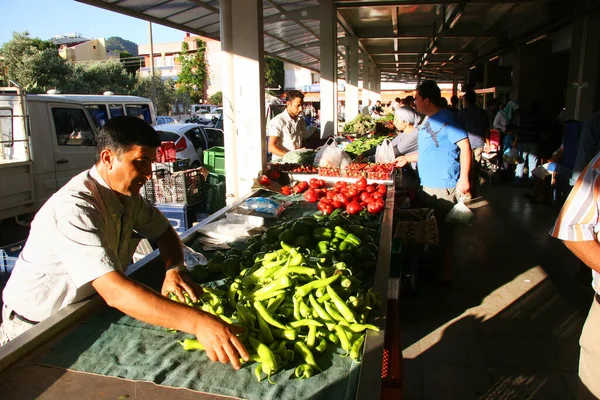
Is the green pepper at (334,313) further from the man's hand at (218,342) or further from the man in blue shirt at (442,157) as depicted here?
the man in blue shirt at (442,157)

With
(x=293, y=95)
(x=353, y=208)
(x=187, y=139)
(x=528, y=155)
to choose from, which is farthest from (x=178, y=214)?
(x=528, y=155)

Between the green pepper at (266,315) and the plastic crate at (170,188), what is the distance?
405 centimetres

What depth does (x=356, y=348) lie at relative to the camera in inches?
83.5

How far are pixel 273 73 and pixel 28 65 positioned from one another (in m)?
36.8

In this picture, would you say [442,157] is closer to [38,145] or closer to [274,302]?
[274,302]

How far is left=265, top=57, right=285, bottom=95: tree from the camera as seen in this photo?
61381mm

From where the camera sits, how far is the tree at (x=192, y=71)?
54250 millimetres

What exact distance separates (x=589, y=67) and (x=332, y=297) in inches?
355

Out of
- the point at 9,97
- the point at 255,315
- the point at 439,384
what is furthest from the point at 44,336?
the point at 9,97

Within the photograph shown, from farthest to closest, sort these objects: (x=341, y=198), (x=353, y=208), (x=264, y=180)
A: 1. (x=264, y=180)
2. (x=341, y=198)
3. (x=353, y=208)

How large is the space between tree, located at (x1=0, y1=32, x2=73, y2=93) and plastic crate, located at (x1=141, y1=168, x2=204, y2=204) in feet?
92.7

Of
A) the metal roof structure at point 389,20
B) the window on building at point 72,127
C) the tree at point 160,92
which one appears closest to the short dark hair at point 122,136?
the metal roof structure at point 389,20

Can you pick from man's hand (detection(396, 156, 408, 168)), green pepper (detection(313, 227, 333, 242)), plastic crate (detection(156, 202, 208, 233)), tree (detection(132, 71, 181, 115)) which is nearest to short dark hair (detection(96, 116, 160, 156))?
green pepper (detection(313, 227, 333, 242))

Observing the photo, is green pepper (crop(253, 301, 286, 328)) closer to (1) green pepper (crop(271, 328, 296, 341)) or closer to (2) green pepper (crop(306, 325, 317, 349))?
(1) green pepper (crop(271, 328, 296, 341))
